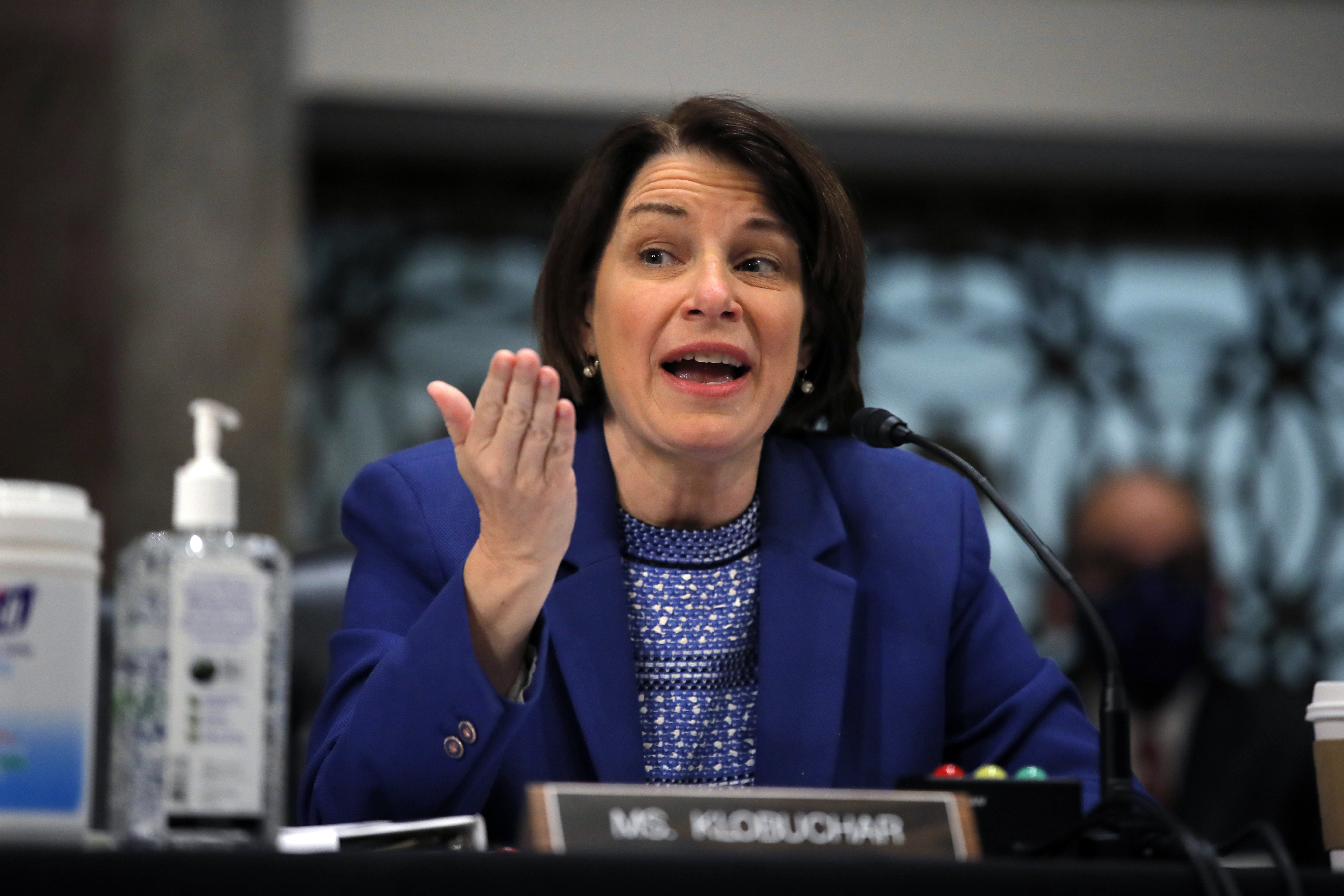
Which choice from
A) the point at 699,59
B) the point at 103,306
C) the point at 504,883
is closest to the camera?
the point at 504,883

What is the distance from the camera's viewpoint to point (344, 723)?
131 cm

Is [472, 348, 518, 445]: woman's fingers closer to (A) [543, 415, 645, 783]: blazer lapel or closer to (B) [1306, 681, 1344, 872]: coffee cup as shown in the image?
(A) [543, 415, 645, 783]: blazer lapel

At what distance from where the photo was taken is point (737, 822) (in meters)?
0.83

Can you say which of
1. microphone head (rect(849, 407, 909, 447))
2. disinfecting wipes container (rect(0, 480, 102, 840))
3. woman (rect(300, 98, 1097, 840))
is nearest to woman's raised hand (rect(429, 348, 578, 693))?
woman (rect(300, 98, 1097, 840))

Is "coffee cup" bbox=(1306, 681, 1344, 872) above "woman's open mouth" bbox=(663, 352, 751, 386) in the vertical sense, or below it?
below

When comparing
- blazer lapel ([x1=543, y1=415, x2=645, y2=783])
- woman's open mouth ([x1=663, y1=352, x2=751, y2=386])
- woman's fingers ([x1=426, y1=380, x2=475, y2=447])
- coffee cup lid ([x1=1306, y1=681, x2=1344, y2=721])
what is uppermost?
woman's open mouth ([x1=663, y1=352, x2=751, y2=386])

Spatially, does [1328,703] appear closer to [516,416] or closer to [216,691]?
[516,416]

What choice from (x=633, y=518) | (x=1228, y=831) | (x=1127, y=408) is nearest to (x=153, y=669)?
(x=633, y=518)

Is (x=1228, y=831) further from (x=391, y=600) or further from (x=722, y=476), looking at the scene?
(x=391, y=600)

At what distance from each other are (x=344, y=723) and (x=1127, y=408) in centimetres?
375

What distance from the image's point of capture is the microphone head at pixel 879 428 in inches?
51.4

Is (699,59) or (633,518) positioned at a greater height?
(699,59)

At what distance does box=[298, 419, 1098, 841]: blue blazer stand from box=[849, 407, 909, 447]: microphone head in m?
0.32

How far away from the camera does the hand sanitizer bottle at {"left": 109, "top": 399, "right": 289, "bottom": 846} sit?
A: 0.79m
